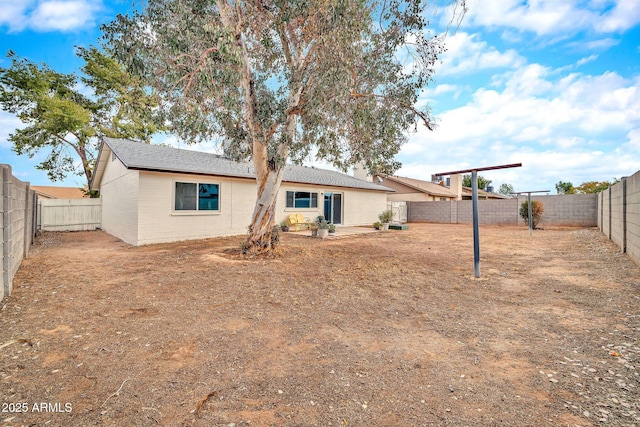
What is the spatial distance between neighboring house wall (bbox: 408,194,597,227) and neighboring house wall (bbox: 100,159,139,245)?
20.2 m

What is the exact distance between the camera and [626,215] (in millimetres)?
7434

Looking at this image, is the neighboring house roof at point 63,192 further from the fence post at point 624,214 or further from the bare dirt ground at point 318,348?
the fence post at point 624,214

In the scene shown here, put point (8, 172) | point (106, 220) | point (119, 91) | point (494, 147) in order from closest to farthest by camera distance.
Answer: point (8, 172) → point (106, 220) → point (494, 147) → point (119, 91)

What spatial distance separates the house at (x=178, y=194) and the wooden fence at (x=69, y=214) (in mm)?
785

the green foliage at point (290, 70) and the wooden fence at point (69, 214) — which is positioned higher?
the green foliage at point (290, 70)

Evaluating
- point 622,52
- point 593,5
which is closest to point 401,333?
point 593,5

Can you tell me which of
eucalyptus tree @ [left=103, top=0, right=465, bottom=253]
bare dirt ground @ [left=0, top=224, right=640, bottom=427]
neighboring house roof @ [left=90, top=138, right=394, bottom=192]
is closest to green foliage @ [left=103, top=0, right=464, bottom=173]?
eucalyptus tree @ [left=103, top=0, right=465, bottom=253]

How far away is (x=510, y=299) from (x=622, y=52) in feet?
31.0

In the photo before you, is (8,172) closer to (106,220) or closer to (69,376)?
(69,376)

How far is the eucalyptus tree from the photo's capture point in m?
5.84

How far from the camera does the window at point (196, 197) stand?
11.0 meters

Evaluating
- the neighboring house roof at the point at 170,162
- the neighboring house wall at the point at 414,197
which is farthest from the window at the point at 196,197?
the neighboring house wall at the point at 414,197

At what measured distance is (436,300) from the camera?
4.73 metres

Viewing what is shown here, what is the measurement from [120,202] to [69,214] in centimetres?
514
